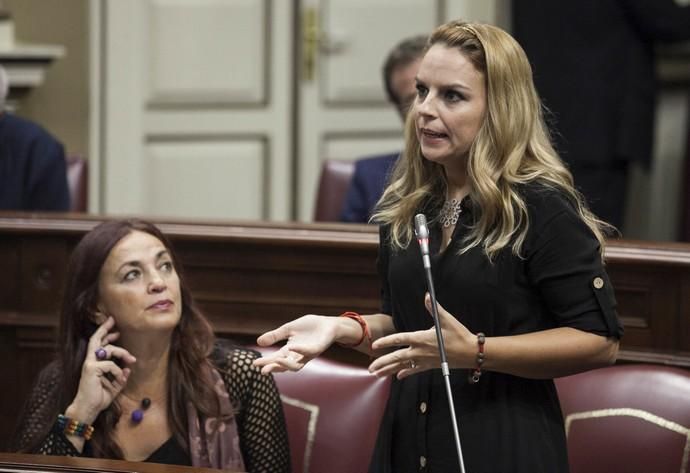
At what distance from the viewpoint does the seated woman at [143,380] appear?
246cm

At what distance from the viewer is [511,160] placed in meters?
1.88

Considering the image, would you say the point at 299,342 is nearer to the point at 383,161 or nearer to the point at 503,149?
the point at 503,149

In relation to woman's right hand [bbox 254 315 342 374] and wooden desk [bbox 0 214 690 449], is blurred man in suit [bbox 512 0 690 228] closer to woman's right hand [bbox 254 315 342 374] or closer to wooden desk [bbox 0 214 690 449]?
wooden desk [bbox 0 214 690 449]

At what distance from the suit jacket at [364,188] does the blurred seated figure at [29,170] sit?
2.68 ft

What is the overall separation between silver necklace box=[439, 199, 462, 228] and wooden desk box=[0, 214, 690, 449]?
90 cm

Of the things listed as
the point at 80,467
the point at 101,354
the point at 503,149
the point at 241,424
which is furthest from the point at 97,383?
the point at 503,149

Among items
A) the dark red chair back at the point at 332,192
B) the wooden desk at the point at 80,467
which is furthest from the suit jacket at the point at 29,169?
the wooden desk at the point at 80,467

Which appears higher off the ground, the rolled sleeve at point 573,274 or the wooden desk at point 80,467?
the rolled sleeve at point 573,274

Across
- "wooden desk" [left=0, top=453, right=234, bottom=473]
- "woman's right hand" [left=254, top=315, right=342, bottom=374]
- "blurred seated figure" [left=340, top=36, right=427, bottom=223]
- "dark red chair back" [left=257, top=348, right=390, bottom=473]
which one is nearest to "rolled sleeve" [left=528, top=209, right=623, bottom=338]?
"woman's right hand" [left=254, top=315, right=342, bottom=374]

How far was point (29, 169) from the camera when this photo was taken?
3.61 metres

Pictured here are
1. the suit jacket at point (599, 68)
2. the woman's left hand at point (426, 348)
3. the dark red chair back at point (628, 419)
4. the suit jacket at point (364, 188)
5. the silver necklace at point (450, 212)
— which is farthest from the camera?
the suit jacket at point (599, 68)

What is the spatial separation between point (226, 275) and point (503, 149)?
127cm

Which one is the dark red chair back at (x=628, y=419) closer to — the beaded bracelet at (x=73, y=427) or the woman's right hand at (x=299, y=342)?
the woman's right hand at (x=299, y=342)

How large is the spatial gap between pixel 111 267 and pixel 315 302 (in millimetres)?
599
